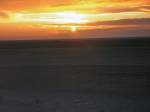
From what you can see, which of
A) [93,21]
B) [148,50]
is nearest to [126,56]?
[148,50]

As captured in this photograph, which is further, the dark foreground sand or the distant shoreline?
the distant shoreline

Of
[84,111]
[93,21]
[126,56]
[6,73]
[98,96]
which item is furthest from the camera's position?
[93,21]

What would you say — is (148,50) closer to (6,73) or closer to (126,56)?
(126,56)

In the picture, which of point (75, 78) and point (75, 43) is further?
point (75, 43)

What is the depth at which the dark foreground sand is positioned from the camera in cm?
790

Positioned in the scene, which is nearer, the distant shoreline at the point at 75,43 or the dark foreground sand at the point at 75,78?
the dark foreground sand at the point at 75,78

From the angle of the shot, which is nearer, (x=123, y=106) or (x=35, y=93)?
(x=123, y=106)

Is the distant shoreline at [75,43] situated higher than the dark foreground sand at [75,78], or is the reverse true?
the distant shoreline at [75,43]

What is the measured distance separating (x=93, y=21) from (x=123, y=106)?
4.89m

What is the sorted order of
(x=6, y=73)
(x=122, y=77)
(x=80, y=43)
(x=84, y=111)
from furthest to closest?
(x=80, y=43)
(x=6, y=73)
(x=122, y=77)
(x=84, y=111)

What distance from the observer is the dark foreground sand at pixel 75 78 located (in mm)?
7902

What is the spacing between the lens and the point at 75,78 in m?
9.15

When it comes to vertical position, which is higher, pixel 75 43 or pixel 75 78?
pixel 75 43

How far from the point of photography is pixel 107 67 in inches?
381
